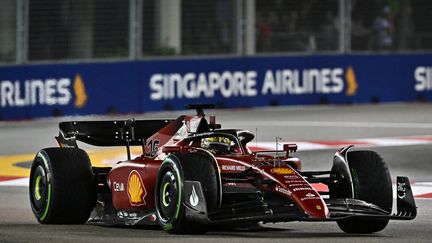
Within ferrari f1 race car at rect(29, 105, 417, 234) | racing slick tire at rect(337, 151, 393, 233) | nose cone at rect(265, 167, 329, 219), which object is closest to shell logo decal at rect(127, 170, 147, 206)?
ferrari f1 race car at rect(29, 105, 417, 234)

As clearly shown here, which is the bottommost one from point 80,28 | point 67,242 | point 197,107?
point 67,242

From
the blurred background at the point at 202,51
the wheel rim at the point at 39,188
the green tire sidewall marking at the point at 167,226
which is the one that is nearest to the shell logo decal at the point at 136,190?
the green tire sidewall marking at the point at 167,226

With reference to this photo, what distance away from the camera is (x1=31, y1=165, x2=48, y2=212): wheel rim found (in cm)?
1123

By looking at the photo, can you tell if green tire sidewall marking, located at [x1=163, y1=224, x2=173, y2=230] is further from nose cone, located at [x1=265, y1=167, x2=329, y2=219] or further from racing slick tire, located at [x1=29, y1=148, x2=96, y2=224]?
racing slick tire, located at [x1=29, y1=148, x2=96, y2=224]

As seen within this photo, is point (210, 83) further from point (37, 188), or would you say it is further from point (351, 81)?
point (37, 188)

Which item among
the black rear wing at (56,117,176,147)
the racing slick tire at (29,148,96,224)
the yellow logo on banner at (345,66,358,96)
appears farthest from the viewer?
the yellow logo on banner at (345,66,358,96)

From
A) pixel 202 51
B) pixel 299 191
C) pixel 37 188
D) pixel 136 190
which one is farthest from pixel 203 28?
pixel 299 191

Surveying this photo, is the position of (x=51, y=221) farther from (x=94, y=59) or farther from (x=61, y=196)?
(x=94, y=59)

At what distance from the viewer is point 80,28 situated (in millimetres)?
23125

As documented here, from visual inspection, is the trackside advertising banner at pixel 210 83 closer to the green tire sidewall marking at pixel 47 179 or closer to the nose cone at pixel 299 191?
the green tire sidewall marking at pixel 47 179

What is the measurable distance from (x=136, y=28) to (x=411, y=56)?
19.9 ft

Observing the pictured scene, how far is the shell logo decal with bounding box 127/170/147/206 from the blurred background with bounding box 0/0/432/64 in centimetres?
1194

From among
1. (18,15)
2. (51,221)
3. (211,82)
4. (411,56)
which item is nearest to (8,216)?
(51,221)

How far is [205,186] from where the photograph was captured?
394 inches
